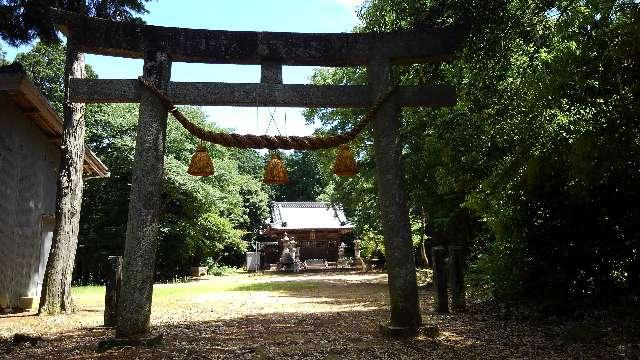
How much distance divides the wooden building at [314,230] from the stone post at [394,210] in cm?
2478

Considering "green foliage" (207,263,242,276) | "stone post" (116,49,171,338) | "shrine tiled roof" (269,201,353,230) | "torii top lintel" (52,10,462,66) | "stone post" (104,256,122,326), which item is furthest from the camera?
"shrine tiled roof" (269,201,353,230)

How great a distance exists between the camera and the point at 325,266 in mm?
28391

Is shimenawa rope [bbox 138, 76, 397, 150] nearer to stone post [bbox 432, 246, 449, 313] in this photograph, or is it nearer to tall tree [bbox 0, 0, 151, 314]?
stone post [bbox 432, 246, 449, 313]

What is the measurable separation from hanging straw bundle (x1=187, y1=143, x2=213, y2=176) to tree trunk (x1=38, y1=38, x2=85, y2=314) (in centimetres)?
469

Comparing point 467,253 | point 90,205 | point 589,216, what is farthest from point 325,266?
point 589,216

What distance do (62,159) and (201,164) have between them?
516 cm

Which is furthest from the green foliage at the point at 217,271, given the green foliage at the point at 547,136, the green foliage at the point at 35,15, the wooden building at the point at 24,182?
the green foliage at the point at 547,136

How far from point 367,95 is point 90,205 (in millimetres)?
20731

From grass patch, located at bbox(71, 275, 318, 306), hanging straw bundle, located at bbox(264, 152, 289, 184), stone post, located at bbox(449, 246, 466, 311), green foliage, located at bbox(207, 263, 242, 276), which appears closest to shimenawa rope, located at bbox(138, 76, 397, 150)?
hanging straw bundle, located at bbox(264, 152, 289, 184)

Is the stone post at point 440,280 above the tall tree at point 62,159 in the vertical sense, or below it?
below

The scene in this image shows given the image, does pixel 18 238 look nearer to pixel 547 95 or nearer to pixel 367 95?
pixel 367 95

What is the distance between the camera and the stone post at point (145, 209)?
18.0 feet

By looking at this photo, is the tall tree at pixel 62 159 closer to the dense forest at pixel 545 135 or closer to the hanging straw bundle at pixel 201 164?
the hanging straw bundle at pixel 201 164

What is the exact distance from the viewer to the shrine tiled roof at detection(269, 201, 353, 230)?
31.4 m
